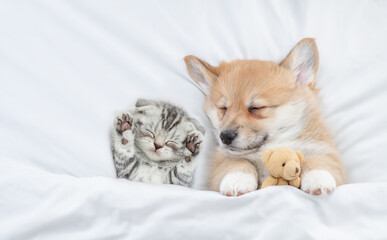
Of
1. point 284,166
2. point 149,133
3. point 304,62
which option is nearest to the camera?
point 284,166

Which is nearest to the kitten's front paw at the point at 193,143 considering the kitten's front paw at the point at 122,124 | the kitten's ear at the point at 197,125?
the kitten's ear at the point at 197,125

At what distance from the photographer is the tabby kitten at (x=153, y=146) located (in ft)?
4.91

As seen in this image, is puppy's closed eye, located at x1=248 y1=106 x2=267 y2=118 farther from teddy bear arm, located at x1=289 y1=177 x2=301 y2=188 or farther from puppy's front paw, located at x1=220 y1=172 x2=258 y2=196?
teddy bear arm, located at x1=289 y1=177 x2=301 y2=188

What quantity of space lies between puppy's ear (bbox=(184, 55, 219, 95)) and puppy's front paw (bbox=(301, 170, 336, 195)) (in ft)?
2.07

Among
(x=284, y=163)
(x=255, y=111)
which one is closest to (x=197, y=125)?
(x=255, y=111)

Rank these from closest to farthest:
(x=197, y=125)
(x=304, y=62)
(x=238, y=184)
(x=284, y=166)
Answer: (x=284, y=166)
(x=238, y=184)
(x=197, y=125)
(x=304, y=62)

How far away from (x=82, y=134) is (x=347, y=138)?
1.07 metres

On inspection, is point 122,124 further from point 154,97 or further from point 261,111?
point 261,111

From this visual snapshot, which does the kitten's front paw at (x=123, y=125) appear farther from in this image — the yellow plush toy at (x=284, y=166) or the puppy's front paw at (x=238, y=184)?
the yellow plush toy at (x=284, y=166)

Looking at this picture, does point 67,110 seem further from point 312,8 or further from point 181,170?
point 312,8

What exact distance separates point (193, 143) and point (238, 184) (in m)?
0.23

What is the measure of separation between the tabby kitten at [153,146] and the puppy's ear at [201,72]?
271 mm

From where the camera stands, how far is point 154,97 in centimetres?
170

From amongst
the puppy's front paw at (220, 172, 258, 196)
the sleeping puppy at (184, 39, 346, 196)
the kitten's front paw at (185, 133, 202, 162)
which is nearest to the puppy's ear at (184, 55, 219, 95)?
the sleeping puppy at (184, 39, 346, 196)
